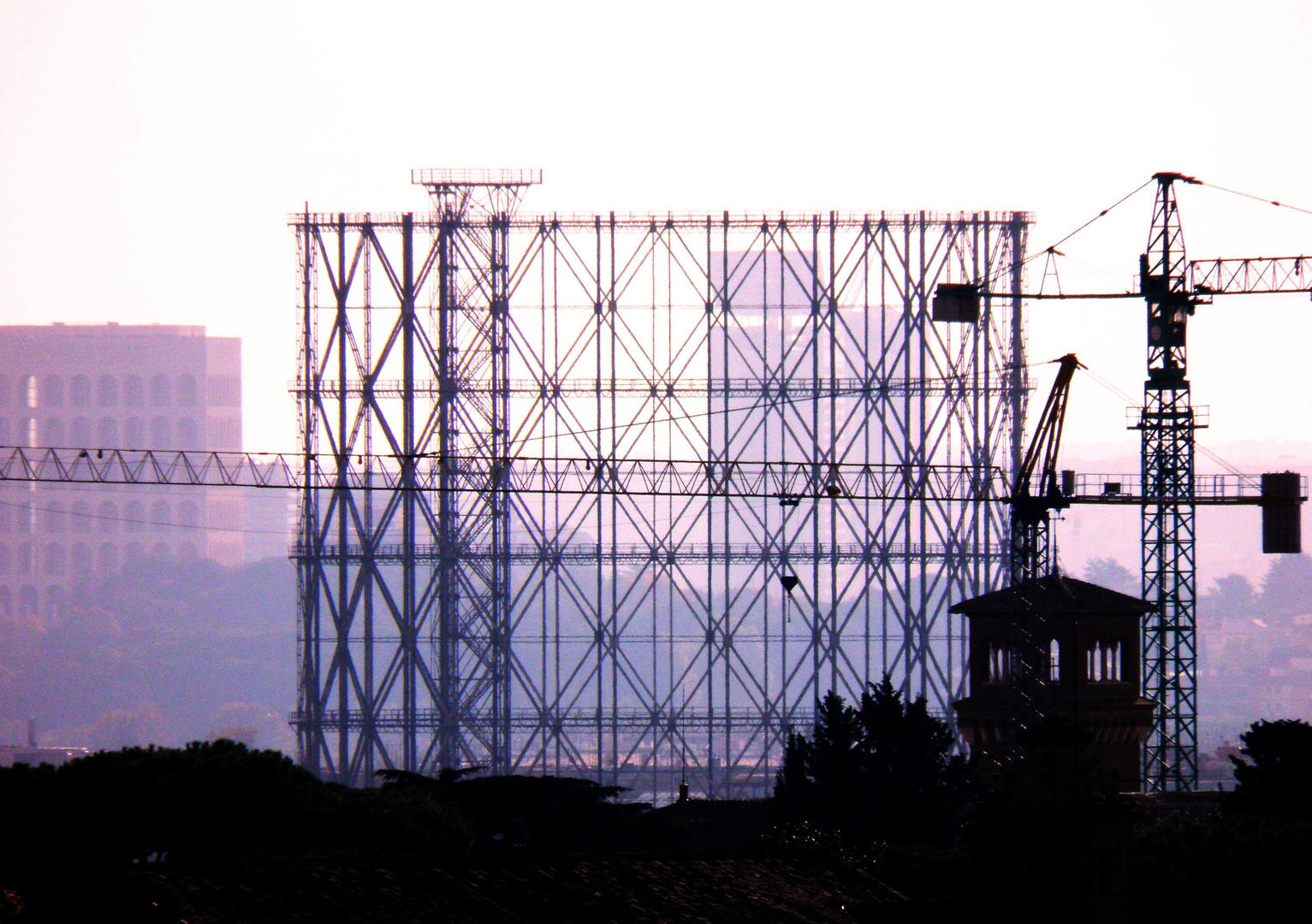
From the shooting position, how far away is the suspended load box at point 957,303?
200ft

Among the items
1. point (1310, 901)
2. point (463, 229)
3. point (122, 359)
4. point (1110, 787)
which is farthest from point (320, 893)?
point (122, 359)

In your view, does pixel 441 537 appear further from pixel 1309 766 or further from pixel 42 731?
pixel 42 731

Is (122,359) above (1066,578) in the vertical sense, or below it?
above

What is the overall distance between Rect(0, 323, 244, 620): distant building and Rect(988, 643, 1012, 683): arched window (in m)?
133

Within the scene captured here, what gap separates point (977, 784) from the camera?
37.5 m

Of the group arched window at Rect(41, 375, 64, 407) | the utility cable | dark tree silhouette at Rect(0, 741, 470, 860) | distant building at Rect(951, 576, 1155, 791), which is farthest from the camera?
the utility cable

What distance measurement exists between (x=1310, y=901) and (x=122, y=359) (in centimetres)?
15061

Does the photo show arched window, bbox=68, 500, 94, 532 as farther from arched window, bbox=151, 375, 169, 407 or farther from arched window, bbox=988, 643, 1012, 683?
arched window, bbox=988, 643, 1012, 683

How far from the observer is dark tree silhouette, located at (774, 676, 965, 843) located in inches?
1708

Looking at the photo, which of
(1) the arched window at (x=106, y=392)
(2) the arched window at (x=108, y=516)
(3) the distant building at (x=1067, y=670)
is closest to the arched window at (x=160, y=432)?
(1) the arched window at (x=106, y=392)

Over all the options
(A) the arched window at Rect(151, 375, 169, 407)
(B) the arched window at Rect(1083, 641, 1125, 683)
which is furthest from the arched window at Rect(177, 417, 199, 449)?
(B) the arched window at Rect(1083, 641, 1125, 683)

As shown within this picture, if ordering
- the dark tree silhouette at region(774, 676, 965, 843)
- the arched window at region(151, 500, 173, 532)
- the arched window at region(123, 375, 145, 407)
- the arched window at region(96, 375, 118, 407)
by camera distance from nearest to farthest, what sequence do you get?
the dark tree silhouette at region(774, 676, 965, 843) < the arched window at region(96, 375, 118, 407) < the arched window at region(123, 375, 145, 407) < the arched window at region(151, 500, 173, 532)

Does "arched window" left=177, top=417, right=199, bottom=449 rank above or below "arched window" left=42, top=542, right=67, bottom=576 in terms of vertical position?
above

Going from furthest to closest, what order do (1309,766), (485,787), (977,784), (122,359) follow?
(122,359)
(485,787)
(1309,766)
(977,784)
